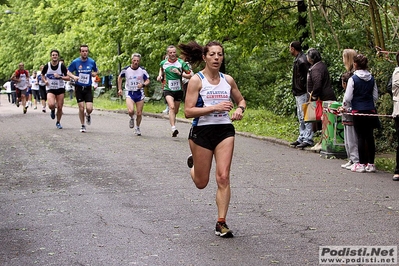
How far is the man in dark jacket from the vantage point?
1557 cm

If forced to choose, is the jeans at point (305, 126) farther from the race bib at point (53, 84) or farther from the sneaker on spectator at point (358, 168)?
the race bib at point (53, 84)

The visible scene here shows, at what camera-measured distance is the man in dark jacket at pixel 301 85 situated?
15570mm

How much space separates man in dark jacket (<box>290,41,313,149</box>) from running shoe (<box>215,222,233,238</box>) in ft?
26.7

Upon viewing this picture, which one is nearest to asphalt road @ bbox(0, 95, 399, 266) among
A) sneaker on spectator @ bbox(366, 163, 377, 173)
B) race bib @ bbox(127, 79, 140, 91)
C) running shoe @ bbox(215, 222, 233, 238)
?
running shoe @ bbox(215, 222, 233, 238)

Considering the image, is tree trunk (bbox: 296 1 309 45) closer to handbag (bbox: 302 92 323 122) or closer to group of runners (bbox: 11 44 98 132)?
group of runners (bbox: 11 44 98 132)

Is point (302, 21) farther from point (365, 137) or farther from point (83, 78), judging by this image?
point (365, 137)

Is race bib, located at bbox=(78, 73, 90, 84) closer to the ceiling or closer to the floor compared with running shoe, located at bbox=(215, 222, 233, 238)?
closer to the ceiling

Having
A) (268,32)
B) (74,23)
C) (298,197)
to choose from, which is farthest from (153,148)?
(74,23)

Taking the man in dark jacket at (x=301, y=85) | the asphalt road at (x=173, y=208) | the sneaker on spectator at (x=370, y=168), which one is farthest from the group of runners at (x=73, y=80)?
the sneaker on spectator at (x=370, y=168)

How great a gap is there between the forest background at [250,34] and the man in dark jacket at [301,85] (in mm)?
1271

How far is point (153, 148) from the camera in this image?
15.7 m

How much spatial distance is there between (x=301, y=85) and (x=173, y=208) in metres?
7.00

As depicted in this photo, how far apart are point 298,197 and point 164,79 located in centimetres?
935

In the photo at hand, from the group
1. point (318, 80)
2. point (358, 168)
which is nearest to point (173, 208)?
point (358, 168)
